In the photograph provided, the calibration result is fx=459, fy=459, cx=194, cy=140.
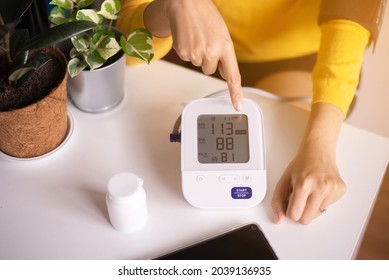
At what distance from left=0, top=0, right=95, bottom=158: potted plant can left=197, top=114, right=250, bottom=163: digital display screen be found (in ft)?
0.72

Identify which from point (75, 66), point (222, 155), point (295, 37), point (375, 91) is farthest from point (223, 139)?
point (375, 91)

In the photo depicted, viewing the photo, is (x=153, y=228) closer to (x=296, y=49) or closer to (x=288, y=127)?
(x=288, y=127)

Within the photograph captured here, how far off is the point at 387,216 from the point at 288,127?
686 millimetres

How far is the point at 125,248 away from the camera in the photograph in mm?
648

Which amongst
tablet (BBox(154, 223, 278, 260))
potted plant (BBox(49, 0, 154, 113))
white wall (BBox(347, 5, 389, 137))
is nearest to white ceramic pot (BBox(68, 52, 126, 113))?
potted plant (BBox(49, 0, 154, 113))

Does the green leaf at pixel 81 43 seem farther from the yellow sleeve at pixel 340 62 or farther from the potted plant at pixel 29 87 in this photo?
the yellow sleeve at pixel 340 62

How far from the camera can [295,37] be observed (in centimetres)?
94

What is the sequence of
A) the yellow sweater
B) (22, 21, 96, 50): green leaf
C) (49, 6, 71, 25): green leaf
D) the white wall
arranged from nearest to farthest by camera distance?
1. (22, 21, 96, 50): green leaf
2. (49, 6, 71, 25): green leaf
3. the yellow sweater
4. the white wall

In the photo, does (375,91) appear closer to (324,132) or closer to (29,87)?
(324,132)

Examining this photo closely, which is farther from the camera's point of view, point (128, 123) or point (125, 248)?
point (128, 123)

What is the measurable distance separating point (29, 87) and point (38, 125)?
2.2 inches

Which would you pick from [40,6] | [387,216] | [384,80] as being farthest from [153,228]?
[387,216]

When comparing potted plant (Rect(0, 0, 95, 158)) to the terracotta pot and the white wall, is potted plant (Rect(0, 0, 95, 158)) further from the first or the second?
the white wall

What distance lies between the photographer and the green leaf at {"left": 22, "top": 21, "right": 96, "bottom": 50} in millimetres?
578
